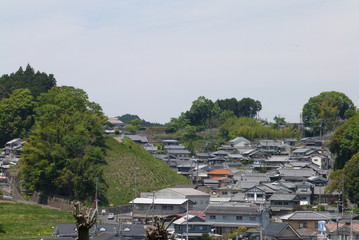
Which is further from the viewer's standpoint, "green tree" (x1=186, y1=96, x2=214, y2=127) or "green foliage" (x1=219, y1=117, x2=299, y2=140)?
"green tree" (x1=186, y1=96, x2=214, y2=127)

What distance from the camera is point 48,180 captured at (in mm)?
51594

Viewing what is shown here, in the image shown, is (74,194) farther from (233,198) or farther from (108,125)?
(108,125)

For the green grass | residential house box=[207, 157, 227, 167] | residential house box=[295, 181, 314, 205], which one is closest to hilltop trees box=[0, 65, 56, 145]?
residential house box=[207, 157, 227, 167]

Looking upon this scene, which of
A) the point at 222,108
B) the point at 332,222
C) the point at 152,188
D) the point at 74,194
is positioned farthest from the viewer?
the point at 222,108

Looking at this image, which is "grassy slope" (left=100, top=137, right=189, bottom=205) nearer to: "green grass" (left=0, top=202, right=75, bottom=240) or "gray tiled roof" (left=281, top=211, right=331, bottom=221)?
"green grass" (left=0, top=202, right=75, bottom=240)

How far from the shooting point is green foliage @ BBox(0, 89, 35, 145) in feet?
220

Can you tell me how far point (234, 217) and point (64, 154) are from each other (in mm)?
15269

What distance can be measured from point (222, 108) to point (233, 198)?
45717 millimetres

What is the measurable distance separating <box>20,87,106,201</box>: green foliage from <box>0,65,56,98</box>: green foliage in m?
10.1

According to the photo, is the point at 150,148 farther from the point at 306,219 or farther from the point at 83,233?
the point at 83,233

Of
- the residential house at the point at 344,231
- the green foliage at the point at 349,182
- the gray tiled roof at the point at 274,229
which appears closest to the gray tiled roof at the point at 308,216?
the gray tiled roof at the point at 274,229

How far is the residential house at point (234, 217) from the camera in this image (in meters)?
42.4

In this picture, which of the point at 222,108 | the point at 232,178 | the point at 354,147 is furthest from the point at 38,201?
the point at 222,108

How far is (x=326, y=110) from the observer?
84.6 metres
